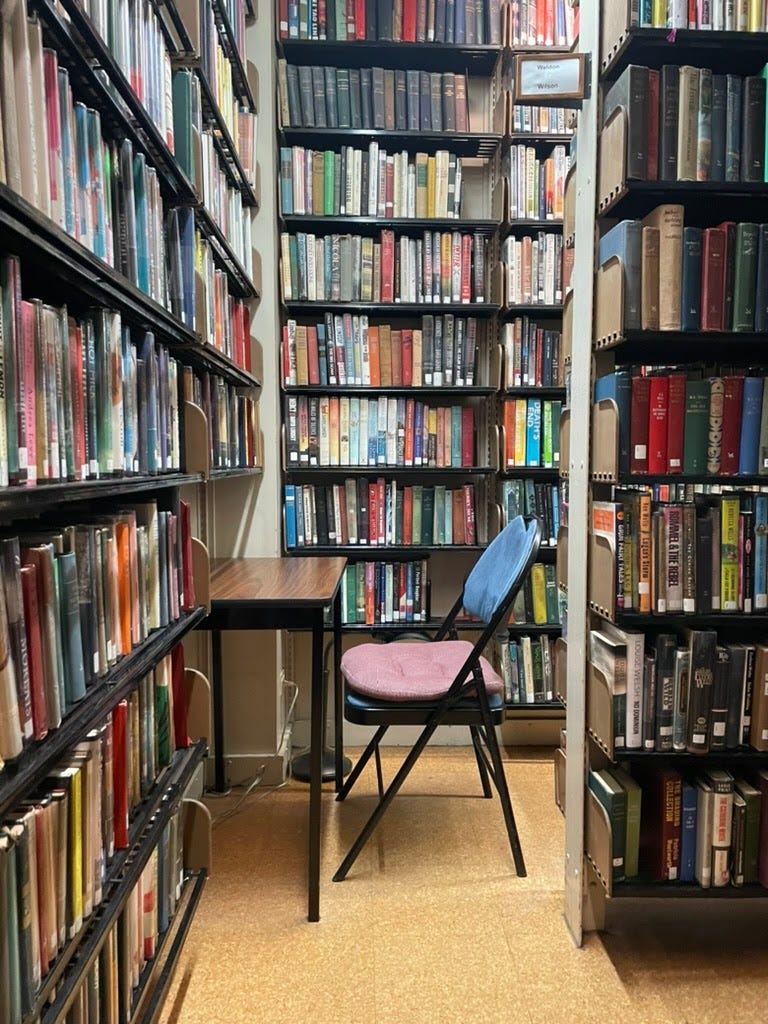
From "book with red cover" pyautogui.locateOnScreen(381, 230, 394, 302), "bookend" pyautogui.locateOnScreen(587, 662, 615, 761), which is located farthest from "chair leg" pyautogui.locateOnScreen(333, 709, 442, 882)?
"book with red cover" pyautogui.locateOnScreen(381, 230, 394, 302)

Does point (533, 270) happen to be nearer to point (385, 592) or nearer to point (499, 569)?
point (499, 569)

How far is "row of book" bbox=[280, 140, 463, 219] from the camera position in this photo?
2473 millimetres

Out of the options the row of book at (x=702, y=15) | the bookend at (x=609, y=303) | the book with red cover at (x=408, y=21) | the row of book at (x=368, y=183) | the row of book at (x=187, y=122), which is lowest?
the bookend at (x=609, y=303)

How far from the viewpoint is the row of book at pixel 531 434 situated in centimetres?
259

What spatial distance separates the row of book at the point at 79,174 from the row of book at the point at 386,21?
1.52 m

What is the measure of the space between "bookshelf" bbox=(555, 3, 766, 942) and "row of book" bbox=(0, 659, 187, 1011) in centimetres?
95

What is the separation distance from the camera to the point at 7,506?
28.1 inches

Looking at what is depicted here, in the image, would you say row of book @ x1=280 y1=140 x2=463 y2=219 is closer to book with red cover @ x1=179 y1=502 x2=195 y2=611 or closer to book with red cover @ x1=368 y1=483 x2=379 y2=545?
book with red cover @ x1=368 y1=483 x2=379 y2=545

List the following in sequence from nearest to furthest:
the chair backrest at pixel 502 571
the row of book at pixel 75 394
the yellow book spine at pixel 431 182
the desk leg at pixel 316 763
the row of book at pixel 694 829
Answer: the row of book at pixel 75 394, the row of book at pixel 694 829, the desk leg at pixel 316 763, the chair backrest at pixel 502 571, the yellow book spine at pixel 431 182

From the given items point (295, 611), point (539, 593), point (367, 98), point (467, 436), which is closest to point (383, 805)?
point (295, 611)

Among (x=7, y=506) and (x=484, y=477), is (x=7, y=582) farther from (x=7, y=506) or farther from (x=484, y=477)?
(x=484, y=477)

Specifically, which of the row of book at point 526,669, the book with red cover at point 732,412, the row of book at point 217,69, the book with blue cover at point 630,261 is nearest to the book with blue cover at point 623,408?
the book with blue cover at point 630,261

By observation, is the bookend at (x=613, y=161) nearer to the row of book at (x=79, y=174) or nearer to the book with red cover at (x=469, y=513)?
the row of book at (x=79, y=174)

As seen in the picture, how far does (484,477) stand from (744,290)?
145 cm
